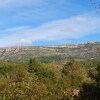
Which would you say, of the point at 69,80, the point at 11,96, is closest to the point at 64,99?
the point at 11,96

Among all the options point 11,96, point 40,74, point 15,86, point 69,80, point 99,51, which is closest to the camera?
point 99,51

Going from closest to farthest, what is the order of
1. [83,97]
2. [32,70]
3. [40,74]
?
[83,97] < [40,74] < [32,70]

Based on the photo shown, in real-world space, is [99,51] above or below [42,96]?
above

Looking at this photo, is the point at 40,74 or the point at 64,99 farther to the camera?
the point at 40,74

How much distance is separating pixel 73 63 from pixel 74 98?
275 ft

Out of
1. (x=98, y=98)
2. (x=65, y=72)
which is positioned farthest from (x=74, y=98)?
(x=65, y=72)

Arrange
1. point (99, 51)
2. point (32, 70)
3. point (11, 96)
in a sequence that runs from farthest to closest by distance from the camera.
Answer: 1. point (32, 70)
2. point (11, 96)
3. point (99, 51)

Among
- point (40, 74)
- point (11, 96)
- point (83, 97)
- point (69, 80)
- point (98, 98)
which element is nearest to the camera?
point (11, 96)

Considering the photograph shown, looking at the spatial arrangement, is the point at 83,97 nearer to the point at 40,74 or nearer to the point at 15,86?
the point at 15,86

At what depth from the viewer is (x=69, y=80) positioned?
110 m

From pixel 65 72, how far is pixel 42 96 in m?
91.6

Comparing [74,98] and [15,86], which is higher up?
[15,86]

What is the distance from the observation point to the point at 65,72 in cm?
13825

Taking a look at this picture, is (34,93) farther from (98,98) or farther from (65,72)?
(65,72)
